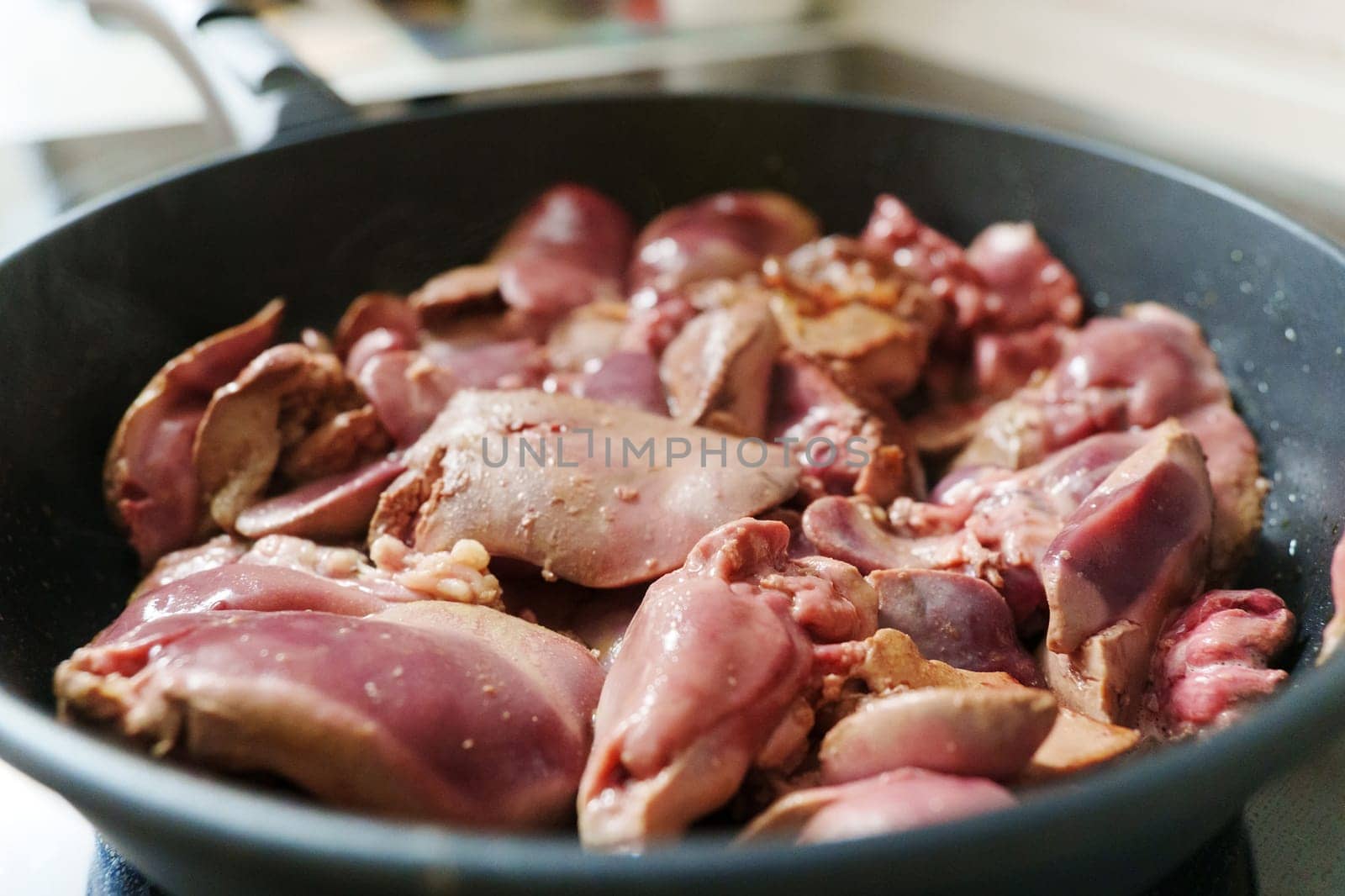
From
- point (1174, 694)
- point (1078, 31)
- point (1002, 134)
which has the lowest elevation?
point (1174, 694)

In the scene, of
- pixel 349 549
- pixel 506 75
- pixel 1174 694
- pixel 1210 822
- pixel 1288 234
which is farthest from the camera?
pixel 506 75

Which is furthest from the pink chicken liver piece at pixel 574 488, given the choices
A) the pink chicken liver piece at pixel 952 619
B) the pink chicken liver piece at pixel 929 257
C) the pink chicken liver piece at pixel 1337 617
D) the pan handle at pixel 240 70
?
the pan handle at pixel 240 70

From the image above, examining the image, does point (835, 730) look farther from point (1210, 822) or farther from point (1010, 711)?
point (1210, 822)

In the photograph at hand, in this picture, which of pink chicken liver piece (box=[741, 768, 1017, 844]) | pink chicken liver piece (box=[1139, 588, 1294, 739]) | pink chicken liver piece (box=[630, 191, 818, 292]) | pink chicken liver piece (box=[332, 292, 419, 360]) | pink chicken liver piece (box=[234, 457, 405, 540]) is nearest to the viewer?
pink chicken liver piece (box=[741, 768, 1017, 844])

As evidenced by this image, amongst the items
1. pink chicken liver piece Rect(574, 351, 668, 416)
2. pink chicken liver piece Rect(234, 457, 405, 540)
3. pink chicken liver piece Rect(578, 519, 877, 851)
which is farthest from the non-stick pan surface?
pink chicken liver piece Rect(574, 351, 668, 416)

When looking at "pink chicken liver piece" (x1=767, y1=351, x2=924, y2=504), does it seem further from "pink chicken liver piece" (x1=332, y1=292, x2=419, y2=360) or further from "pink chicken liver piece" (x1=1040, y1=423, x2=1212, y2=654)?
"pink chicken liver piece" (x1=332, y1=292, x2=419, y2=360)

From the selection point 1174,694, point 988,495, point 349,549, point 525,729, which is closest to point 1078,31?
point 988,495

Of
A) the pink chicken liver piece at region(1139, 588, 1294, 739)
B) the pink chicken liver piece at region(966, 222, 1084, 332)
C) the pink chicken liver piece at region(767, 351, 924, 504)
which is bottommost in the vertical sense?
the pink chicken liver piece at region(1139, 588, 1294, 739)
